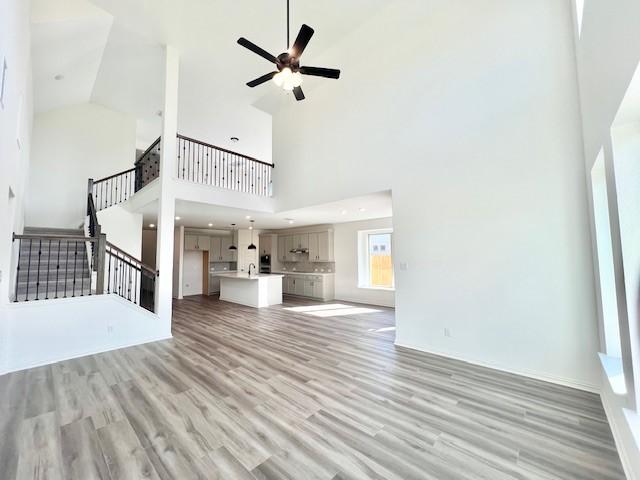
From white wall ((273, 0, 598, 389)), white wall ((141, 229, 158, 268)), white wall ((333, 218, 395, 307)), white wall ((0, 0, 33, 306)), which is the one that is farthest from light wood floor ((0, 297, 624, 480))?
white wall ((141, 229, 158, 268))

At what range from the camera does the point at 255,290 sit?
758 cm

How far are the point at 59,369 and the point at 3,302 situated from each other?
104 cm

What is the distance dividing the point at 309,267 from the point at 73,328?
681 cm

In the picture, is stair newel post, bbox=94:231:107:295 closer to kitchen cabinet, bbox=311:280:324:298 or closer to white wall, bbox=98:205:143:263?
white wall, bbox=98:205:143:263

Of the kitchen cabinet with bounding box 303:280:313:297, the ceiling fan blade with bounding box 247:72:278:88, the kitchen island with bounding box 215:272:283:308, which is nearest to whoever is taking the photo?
the ceiling fan blade with bounding box 247:72:278:88

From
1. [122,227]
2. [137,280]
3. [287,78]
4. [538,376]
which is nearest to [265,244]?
[122,227]

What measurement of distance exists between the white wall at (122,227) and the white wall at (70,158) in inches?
44.9

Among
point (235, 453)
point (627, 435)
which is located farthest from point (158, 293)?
point (627, 435)

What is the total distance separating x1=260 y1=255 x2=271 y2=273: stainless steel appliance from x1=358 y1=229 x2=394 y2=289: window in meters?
4.08

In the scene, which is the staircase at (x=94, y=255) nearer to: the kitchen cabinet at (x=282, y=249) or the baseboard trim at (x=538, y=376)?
the kitchen cabinet at (x=282, y=249)

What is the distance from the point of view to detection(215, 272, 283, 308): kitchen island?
754 cm

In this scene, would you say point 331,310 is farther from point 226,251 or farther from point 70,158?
point 70,158

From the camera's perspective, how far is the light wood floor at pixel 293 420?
5.98ft

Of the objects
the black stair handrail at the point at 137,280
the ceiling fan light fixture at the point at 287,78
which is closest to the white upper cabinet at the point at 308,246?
the black stair handrail at the point at 137,280
